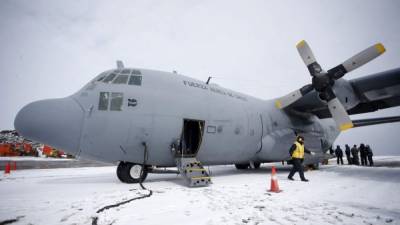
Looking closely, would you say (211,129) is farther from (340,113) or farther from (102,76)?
(340,113)

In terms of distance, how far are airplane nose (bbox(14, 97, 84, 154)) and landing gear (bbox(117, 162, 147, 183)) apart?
1.63 m

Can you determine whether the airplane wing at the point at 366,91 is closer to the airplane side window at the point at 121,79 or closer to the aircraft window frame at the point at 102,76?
the airplane side window at the point at 121,79

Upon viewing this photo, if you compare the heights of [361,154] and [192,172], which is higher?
[361,154]

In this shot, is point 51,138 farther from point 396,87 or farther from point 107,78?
point 396,87

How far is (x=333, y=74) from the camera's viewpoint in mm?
10164

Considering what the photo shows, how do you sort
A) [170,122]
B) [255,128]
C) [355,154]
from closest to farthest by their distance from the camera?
[170,122] < [255,128] < [355,154]

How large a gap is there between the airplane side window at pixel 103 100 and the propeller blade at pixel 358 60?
9.18 metres

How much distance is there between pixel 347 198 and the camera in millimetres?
5574

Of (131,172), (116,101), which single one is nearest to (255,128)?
(131,172)

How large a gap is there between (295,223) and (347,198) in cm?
274

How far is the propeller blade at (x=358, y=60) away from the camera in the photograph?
9563mm

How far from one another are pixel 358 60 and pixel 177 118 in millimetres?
8030

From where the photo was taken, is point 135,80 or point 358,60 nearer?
point 135,80

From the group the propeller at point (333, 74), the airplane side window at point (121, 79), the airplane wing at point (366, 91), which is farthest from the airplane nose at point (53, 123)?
the airplane wing at point (366, 91)
